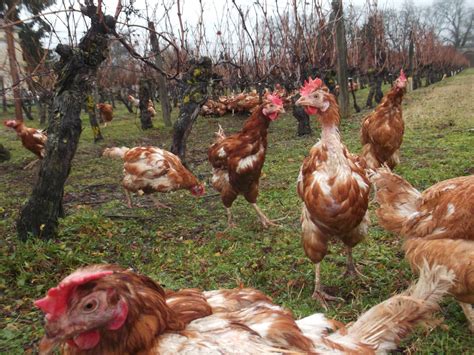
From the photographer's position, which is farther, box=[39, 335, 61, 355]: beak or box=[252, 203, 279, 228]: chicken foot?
box=[252, 203, 279, 228]: chicken foot

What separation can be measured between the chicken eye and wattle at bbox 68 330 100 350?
11 cm

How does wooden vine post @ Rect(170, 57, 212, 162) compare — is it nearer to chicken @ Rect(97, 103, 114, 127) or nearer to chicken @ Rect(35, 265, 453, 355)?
chicken @ Rect(35, 265, 453, 355)

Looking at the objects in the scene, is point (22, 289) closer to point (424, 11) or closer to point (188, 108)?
point (188, 108)

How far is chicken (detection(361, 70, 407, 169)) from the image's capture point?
241 inches

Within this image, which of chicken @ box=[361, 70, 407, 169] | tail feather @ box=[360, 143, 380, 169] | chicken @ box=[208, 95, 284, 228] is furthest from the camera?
tail feather @ box=[360, 143, 380, 169]

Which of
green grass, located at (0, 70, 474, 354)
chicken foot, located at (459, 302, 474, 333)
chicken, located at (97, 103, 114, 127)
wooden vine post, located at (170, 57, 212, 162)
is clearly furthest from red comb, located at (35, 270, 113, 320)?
chicken, located at (97, 103, 114, 127)

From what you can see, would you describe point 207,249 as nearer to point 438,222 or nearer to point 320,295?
point 320,295

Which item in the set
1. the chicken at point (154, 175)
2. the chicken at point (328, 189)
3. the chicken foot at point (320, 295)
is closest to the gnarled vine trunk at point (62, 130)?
the chicken at point (154, 175)

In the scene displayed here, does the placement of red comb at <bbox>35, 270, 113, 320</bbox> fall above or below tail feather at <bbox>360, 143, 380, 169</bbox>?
above

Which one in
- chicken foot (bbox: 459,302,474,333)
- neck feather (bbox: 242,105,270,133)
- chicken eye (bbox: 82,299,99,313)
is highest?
neck feather (bbox: 242,105,270,133)

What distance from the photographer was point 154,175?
6176 millimetres

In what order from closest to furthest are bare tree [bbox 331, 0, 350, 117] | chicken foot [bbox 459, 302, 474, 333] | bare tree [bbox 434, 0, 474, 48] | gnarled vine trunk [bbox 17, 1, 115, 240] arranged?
chicken foot [bbox 459, 302, 474, 333] < gnarled vine trunk [bbox 17, 1, 115, 240] < bare tree [bbox 331, 0, 350, 117] < bare tree [bbox 434, 0, 474, 48]

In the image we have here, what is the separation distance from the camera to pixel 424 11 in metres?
60.8

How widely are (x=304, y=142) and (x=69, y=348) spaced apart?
32.5ft
